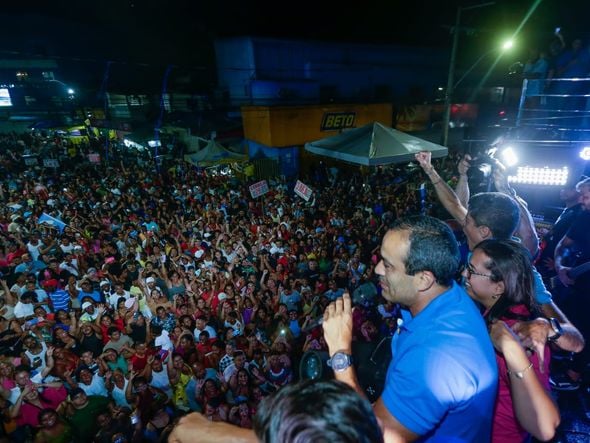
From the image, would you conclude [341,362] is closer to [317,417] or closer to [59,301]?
[317,417]

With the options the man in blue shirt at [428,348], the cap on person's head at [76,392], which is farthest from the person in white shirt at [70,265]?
the man in blue shirt at [428,348]

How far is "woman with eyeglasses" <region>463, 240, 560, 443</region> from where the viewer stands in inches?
61.9

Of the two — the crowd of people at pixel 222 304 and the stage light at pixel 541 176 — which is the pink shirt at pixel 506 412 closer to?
the crowd of people at pixel 222 304

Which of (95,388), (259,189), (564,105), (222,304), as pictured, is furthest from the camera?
(259,189)

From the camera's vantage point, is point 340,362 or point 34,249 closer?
point 340,362

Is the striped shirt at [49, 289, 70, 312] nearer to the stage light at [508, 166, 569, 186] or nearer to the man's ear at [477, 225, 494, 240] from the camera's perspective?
the man's ear at [477, 225, 494, 240]

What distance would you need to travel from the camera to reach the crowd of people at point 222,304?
5.43 ft

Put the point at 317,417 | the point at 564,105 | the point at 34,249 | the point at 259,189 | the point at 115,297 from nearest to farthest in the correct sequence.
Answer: the point at 317,417
the point at 115,297
the point at 564,105
the point at 34,249
the point at 259,189

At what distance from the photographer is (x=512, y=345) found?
1.60 meters

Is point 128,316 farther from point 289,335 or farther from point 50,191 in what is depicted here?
point 50,191

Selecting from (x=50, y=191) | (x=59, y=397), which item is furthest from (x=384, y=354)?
(x=50, y=191)

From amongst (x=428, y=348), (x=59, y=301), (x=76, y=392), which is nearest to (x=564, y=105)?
(x=428, y=348)

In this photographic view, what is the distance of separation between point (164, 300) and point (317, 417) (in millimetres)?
6131

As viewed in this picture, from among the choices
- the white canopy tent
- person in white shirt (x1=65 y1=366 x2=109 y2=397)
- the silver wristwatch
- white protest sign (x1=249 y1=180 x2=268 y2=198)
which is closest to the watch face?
the silver wristwatch
